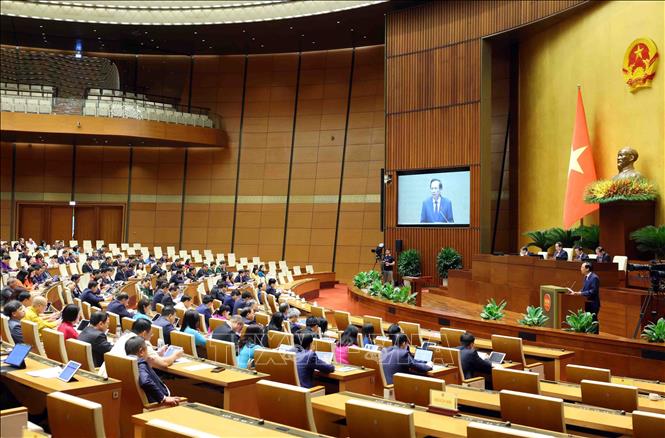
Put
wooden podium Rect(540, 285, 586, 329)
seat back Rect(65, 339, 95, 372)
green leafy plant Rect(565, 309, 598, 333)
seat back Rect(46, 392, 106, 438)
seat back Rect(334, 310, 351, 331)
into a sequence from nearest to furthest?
seat back Rect(46, 392, 106, 438), seat back Rect(65, 339, 95, 372), green leafy plant Rect(565, 309, 598, 333), wooden podium Rect(540, 285, 586, 329), seat back Rect(334, 310, 351, 331)

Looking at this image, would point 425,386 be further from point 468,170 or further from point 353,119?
point 353,119

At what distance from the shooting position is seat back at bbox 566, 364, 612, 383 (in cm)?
522

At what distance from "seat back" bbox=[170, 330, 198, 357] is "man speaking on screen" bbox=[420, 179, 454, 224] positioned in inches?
399

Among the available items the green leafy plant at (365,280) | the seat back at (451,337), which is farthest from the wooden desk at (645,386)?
the green leafy plant at (365,280)

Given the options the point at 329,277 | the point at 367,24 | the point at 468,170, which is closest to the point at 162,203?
the point at 329,277

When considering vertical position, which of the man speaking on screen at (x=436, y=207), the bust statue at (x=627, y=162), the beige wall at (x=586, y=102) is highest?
the beige wall at (x=586, y=102)

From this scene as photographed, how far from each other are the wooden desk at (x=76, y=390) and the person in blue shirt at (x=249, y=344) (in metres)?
1.44

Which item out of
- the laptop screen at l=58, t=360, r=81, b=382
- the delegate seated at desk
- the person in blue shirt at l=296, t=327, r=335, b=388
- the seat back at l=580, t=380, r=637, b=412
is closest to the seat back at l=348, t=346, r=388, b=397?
the delegate seated at desk

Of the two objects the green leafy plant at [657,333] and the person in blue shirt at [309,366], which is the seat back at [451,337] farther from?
the person in blue shirt at [309,366]

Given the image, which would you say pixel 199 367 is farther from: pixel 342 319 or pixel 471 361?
pixel 342 319

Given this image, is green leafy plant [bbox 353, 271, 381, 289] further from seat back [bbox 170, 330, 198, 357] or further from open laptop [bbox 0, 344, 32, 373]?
open laptop [bbox 0, 344, 32, 373]

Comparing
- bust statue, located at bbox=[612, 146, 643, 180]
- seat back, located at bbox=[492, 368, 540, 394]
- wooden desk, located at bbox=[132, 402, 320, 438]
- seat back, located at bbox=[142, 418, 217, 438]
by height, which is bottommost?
seat back, located at bbox=[492, 368, 540, 394]

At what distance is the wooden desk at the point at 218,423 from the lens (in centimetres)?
318

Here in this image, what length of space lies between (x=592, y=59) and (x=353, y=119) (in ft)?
29.9
